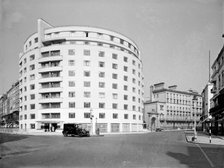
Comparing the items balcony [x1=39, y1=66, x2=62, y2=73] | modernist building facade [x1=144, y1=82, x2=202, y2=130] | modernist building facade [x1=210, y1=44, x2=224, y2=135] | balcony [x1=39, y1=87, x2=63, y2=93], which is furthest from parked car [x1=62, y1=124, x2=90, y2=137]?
modernist building facade [x1=144, y1=82, x2=202, y2=130]

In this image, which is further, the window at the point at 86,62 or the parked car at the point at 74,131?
the window at the point at 86,62

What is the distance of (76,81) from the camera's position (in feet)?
148

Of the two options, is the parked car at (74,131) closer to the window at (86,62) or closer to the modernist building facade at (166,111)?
the window at (86,62)

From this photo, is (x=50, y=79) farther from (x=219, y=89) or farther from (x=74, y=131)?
(x=219, y=89)

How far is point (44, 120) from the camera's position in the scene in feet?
147

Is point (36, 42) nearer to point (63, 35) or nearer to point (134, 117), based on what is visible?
point (63, 35)

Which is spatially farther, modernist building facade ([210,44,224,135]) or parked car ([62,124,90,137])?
parked car ([62,124,90,137])

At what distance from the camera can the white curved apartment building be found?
44906 mm

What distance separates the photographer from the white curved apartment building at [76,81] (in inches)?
1768

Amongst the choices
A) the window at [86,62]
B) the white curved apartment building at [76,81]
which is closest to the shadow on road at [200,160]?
the white curved apartment building at [76,81]

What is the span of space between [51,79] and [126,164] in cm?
4005

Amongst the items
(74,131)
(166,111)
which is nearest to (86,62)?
(74,131)

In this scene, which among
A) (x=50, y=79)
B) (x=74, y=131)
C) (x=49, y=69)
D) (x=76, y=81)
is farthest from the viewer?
(x=49, y=69)

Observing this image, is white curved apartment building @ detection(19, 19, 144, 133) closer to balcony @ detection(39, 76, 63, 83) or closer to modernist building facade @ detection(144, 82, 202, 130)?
balcony @ detection(39, 76, 63, 83)
